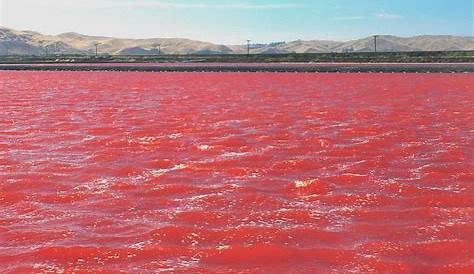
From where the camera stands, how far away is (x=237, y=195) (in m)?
9.65

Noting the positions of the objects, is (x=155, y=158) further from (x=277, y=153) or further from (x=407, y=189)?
(x=407, y=189)

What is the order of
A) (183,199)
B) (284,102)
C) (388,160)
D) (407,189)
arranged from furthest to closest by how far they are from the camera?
(284,102), (388,160), (407,189), (183,199)

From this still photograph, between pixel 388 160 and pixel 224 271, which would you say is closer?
pixel 224 271

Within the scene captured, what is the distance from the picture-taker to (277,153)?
1352cm

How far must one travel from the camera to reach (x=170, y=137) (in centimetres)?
1608

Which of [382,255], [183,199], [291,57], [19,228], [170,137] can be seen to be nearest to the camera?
[382,255]

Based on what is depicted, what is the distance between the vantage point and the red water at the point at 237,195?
6.78 metres

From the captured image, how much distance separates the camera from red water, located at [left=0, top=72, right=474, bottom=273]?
6777mm

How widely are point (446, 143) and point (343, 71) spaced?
4717cm

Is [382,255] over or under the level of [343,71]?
under

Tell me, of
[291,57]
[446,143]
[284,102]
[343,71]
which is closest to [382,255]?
[446,143]

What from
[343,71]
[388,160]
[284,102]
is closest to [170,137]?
[388,160]

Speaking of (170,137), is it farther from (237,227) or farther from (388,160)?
(237,227)

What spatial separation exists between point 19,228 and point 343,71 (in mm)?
56151
